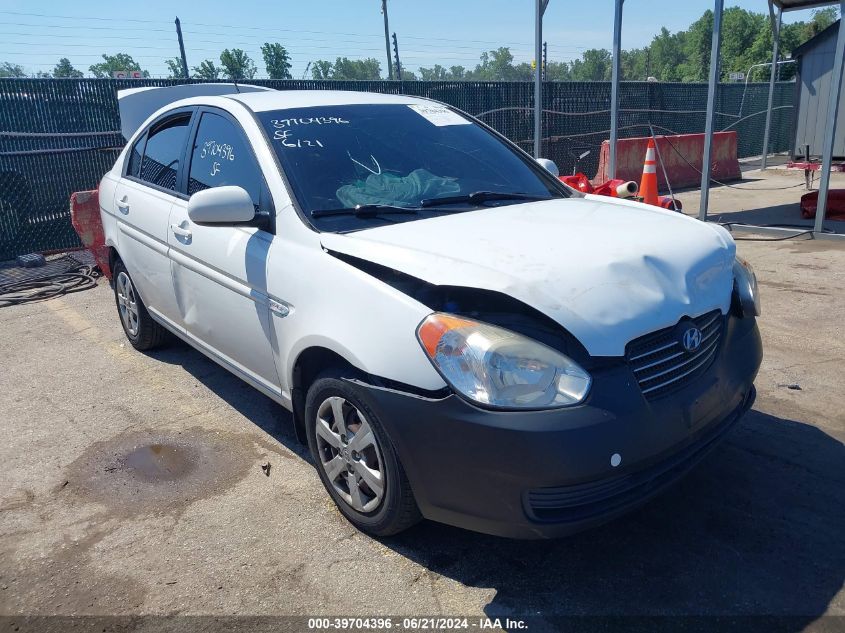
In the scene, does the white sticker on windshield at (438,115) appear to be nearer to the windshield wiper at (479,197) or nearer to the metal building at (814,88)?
the windshield wiper at (479,197)

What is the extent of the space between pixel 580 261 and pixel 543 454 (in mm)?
756

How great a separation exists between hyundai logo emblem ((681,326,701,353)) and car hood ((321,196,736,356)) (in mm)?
65

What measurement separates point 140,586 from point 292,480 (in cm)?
90

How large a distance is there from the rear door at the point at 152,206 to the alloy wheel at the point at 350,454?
176cm

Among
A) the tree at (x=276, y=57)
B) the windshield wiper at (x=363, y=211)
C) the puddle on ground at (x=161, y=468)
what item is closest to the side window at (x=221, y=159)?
the windshield wiper at (x=363, y=211)

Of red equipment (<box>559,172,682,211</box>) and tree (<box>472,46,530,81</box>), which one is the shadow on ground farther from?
tree (<box>472,46,530,81</box>)

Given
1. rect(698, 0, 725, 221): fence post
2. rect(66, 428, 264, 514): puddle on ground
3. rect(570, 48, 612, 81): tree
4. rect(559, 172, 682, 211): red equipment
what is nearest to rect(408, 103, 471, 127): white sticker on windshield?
rect(66, 428, 264, 514): puddle on ground

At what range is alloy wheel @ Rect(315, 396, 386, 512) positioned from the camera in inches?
108

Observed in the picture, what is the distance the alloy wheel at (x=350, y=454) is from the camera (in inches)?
108

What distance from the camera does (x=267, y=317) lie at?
3256 millimetres

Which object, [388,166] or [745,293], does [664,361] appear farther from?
[388,166]

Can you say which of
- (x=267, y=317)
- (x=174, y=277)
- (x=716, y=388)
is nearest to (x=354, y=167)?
(x=267, y=317)

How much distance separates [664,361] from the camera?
98.7 inches

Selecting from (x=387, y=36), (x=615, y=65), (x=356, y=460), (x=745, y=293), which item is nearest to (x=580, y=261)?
(x=745, y=293)
